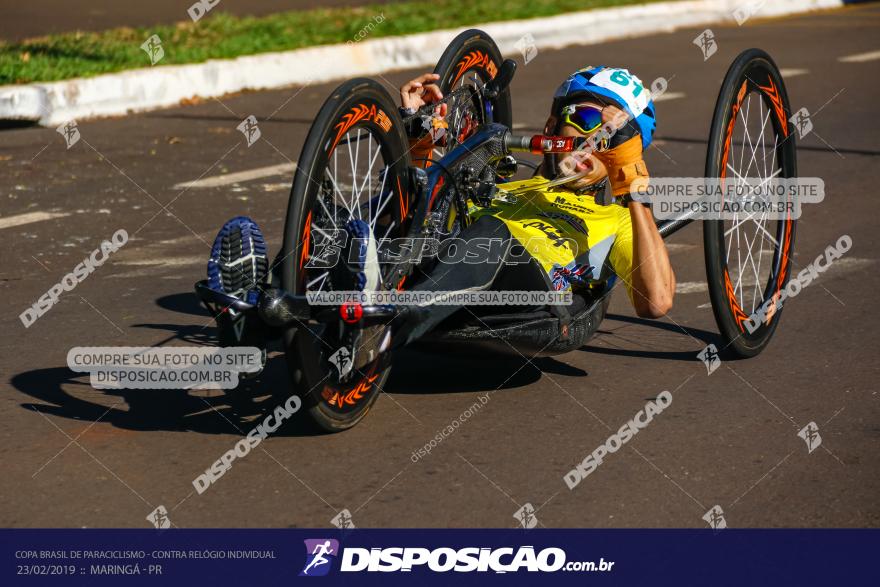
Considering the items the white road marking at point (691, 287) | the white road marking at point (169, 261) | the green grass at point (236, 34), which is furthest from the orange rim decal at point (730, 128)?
the green grass at point (236, 34)

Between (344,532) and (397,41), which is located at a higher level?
(344,532)

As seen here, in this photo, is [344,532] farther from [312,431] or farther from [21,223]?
[21,223]

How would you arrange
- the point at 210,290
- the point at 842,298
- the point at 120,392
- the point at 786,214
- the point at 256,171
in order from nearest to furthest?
the point at 210,290, the point at 120,392, the point at 786,214, the point at 842,298, the point at 256,171

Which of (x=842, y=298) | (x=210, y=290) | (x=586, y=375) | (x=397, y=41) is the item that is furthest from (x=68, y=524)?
(x=397, y=41)

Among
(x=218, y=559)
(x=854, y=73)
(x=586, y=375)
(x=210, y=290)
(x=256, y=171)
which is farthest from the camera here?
(x=854, y=73)

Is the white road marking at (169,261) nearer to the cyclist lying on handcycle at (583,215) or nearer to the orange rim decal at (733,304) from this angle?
the cyclist lying on handcycle at (583,215)

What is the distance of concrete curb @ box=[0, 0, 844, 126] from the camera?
10406 mm

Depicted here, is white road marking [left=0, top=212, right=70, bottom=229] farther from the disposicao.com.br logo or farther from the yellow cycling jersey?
the disposicao.com.br logo

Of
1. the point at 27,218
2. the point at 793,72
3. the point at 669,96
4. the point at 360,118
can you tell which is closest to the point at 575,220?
the point at 360,118

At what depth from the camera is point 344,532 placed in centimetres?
377

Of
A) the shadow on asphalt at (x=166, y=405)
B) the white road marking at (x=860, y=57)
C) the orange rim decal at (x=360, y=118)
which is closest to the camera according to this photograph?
the orange rim decal at (x=360, y=118)

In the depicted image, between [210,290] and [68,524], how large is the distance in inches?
29.8

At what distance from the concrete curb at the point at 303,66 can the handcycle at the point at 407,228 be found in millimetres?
5442

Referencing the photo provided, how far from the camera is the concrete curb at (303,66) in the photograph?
34.1 feet
